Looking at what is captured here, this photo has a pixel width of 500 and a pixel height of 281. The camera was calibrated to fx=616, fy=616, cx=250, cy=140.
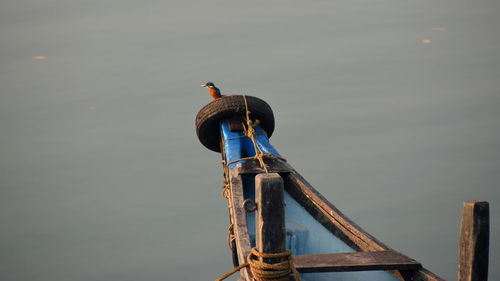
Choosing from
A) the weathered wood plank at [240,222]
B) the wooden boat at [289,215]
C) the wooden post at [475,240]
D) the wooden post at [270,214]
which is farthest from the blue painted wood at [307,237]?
the wooden post at [270,214]

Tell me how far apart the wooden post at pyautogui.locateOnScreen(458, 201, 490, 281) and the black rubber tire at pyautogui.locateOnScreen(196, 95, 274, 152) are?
8.95 feet

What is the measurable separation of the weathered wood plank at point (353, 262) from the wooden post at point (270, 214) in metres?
0.31

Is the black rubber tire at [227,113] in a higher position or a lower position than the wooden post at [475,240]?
higher

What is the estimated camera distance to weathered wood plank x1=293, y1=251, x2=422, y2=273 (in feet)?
9.68

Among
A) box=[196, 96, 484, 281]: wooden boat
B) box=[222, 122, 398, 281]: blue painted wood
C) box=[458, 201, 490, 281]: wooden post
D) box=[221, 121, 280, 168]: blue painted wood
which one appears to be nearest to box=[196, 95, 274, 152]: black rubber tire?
box=[196, 96, 484, 281]: wooden boat

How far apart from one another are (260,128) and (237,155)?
486mm

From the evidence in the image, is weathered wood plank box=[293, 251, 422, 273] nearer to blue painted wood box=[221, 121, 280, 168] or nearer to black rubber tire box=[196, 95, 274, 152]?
blue painted wood box=[221, 121, 280, 168]

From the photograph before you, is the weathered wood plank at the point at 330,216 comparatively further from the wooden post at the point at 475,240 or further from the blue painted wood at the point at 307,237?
the wooden post at the point at 475,240

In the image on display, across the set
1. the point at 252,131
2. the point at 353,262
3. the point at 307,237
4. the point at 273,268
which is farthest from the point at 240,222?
the point at 252,131

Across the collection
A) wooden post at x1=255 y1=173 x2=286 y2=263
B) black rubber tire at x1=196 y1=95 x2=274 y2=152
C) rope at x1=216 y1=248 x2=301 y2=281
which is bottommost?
rope at x1=216 y1=248 x2=301 y2=281

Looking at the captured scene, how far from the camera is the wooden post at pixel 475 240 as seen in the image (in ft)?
8.37

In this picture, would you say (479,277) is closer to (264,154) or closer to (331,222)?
(331,222)

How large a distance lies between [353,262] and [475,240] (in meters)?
0.67

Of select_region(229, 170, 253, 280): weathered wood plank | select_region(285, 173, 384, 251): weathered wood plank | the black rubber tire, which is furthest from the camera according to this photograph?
the black rubber tire
